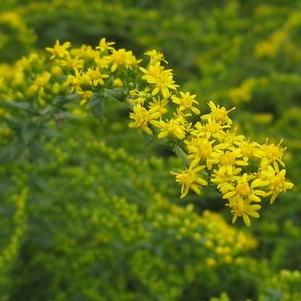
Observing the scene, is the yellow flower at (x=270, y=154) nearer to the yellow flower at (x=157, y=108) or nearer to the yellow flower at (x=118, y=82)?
the yellow flower at (x=157, y=108)

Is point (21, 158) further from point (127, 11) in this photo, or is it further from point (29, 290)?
point (127, 11)

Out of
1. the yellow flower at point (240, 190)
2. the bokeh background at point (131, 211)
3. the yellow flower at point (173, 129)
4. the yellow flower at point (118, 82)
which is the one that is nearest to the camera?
the yellow flower at point (240, 190)

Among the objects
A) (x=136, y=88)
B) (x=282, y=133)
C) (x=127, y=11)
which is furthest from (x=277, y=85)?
(x=136, y=88)

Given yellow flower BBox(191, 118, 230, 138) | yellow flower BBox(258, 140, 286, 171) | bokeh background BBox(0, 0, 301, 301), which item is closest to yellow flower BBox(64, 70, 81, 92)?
bokeh background BBox(0, 0, 301, 301)

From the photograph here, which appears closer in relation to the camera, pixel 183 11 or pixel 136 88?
pixel 136 88

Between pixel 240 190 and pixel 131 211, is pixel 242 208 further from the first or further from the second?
pixel 131 211

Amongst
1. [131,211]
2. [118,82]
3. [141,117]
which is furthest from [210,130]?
[131,211]

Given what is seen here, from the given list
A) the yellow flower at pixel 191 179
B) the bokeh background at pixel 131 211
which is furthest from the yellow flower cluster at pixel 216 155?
the bokeh background at pixel 131 211
